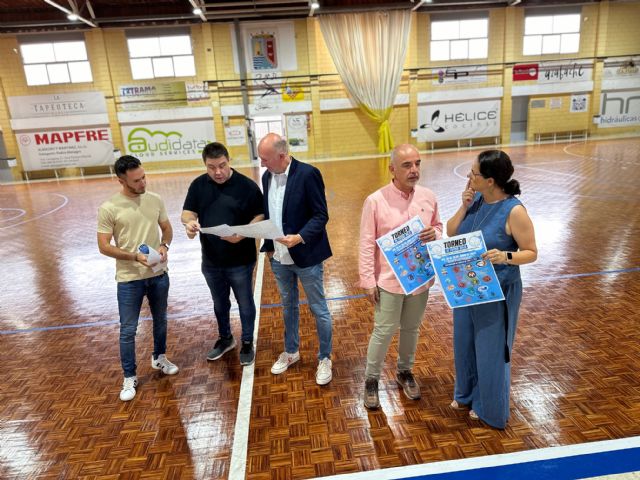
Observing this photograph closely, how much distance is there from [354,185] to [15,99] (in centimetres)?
1659

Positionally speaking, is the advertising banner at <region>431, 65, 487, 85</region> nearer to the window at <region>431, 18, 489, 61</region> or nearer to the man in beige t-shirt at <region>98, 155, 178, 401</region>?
the window at <region>431, 18, 489, 61</region>

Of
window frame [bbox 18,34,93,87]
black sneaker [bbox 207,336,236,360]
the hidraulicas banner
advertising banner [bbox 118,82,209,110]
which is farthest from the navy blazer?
window frame [bbox 18,34,93,87]

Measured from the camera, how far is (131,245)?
346 cm

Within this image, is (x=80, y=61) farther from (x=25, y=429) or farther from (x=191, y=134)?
(x=25, y=429)

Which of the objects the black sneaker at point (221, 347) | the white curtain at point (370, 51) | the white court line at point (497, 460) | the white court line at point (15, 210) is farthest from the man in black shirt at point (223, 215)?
the white curtain at point (370, 51)

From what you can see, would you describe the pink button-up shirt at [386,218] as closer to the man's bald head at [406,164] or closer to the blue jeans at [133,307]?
→ the man's bald head at [406,164]

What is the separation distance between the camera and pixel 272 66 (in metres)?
20.6

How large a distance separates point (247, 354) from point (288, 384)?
53 centimetres

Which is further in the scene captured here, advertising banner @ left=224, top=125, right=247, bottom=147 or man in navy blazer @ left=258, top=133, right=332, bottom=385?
advertising banner @ left=224, top=125, right=247, bottom=147

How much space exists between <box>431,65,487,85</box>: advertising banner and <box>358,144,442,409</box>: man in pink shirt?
2048 centimetres

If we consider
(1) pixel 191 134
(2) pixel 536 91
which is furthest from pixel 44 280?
(2) pixel 536 91

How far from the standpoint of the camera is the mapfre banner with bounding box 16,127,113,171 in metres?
20.2

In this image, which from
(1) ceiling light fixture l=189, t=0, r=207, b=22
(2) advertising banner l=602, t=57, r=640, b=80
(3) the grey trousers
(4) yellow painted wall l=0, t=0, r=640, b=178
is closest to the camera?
(3) the grey trousers

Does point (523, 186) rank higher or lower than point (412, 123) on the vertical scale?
lower
